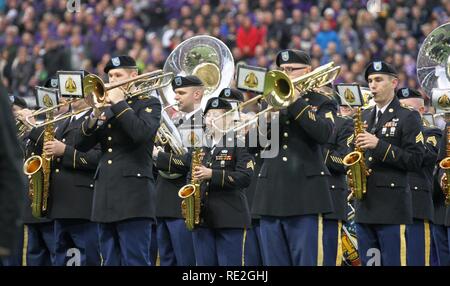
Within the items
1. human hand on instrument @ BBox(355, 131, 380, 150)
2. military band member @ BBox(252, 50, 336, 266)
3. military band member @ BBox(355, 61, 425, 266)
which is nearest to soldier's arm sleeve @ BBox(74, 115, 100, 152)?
military band member @ BBox(252, 50, 336, 266)

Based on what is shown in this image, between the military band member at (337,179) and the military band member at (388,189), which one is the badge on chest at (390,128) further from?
the military band member at (337,179)

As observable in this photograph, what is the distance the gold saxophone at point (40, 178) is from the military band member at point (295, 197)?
2.35 metres

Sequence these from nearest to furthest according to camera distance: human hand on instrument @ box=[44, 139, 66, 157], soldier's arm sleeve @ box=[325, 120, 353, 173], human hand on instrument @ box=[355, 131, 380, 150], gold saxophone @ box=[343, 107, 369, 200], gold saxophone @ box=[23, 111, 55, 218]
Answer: human hand on instrument @ box=[355, 131, 380, 150], gold saxophone @ box=[343, 107, 369, 200], human hand on instrument @ box=[44, 139, 66, 157], gold saxophone @ box=[23, 111, 55, 218], soldier's arm sleeve @ box=[325, 120, 353, 173]

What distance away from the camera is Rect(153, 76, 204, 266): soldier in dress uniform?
1023 cm

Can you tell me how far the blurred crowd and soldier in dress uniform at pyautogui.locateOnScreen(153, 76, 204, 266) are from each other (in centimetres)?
786

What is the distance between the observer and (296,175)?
28.4 feet

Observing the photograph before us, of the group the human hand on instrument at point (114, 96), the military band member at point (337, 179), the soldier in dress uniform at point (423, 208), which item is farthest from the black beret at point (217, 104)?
the soldier in dress uniform at point (423, 208)

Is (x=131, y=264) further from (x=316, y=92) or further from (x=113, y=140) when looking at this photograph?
(x=316, y=92)

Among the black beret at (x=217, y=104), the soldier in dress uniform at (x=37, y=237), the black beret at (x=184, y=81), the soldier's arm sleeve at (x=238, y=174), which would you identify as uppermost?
the black beret at (x=184, y=81)

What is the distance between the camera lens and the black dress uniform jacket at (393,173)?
9047 mm

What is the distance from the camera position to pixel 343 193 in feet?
34.0

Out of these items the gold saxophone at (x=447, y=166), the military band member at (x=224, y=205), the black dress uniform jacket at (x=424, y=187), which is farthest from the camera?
the black dress uniform jacket at (x=424, y=187)

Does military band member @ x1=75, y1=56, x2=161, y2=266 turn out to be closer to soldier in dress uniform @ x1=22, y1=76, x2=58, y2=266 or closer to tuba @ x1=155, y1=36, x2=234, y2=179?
soldier in dress uniform @ x1=22, y1=76, x2=58, y2=266
